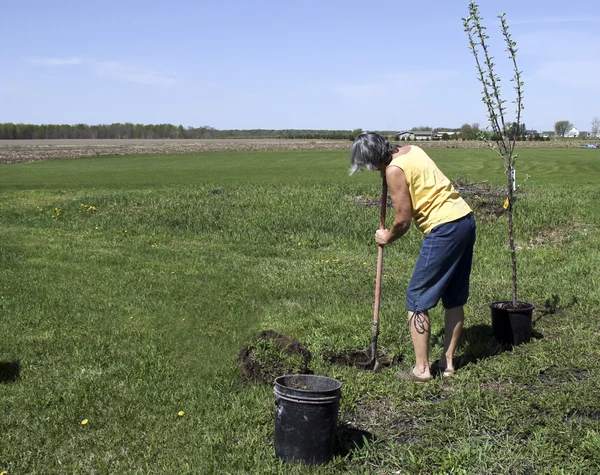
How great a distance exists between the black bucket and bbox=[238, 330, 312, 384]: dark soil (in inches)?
59.7

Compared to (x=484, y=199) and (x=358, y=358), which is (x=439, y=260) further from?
(x=484, y=199)

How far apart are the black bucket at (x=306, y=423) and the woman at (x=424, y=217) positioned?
1.31 meters

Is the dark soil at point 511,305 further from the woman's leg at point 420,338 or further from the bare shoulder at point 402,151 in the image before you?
the bare shoulder at point 402,151

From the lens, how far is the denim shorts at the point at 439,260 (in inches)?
204

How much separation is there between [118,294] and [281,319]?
269cm

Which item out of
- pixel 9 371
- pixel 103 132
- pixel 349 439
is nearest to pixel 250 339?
pixel 349 439

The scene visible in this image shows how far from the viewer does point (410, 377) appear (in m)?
5.57

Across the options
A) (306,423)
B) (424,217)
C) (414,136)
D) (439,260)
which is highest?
(414,136)

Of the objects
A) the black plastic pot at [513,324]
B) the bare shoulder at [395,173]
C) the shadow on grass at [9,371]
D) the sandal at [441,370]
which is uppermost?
the bare shoulder at [395,173]

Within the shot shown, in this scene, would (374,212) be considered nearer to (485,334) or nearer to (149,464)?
(485,334)

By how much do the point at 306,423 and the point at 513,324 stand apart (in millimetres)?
3001

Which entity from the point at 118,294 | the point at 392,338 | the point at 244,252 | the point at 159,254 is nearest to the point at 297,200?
the point at 244,252

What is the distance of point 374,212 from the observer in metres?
15.4

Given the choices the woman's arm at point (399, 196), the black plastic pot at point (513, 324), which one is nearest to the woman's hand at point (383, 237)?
the woman's arm at point (399, 196)
